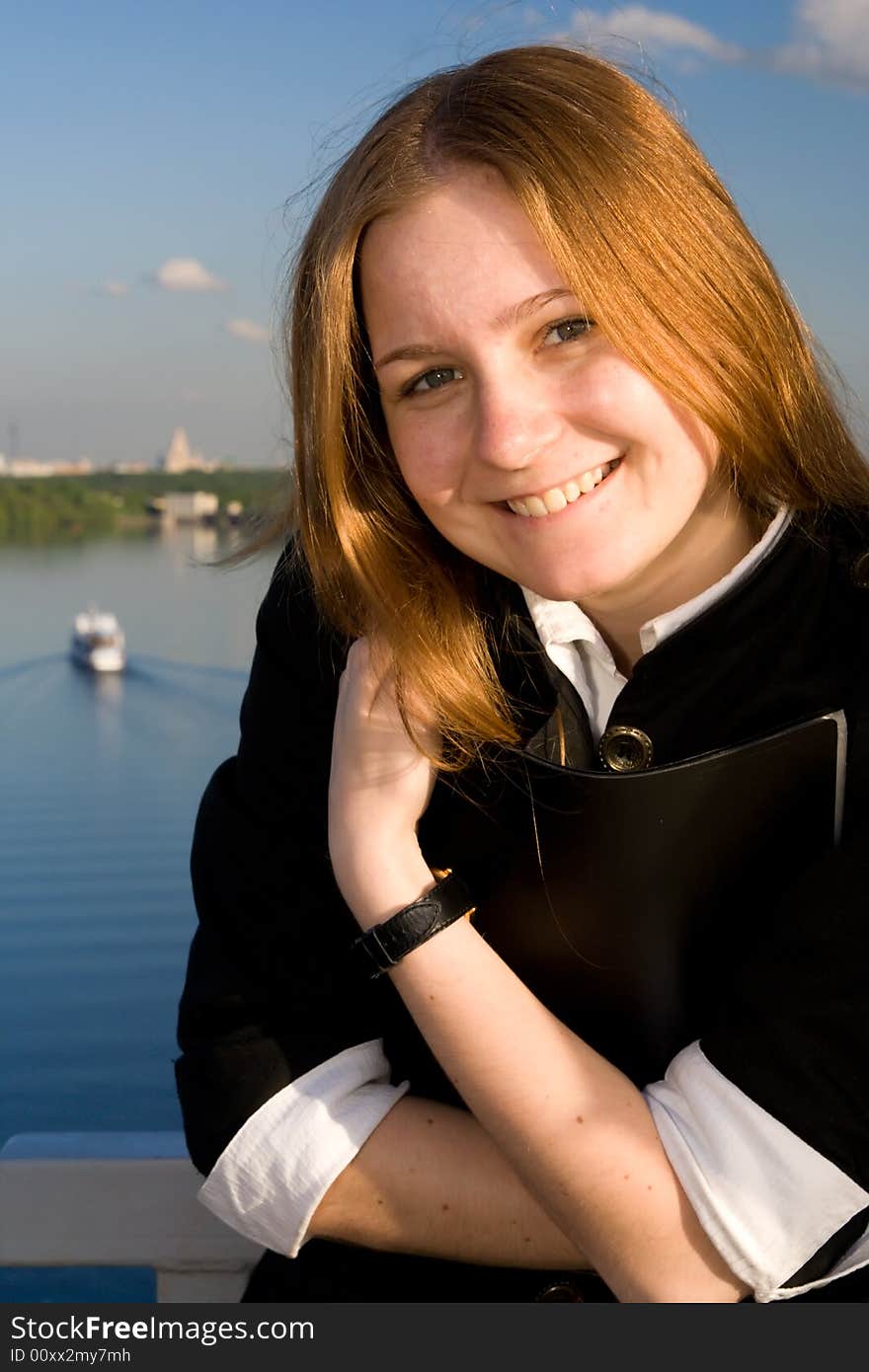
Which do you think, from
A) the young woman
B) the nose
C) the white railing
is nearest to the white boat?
the white railing

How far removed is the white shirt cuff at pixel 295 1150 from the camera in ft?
3.67

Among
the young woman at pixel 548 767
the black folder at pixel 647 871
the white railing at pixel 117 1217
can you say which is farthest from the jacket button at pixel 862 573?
the white railing at pixel 117 1217

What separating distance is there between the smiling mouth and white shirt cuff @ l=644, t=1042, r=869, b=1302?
437mm

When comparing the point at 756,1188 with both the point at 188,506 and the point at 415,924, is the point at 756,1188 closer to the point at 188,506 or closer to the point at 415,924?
the point at 415,924

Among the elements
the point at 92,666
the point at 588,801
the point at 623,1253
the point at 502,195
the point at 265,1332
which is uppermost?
the point at 502,195

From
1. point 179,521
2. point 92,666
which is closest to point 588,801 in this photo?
point 179,521

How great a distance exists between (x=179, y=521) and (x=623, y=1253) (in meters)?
9.68

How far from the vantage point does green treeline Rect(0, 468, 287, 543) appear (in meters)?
11.1

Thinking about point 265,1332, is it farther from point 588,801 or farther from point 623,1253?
point 588,801

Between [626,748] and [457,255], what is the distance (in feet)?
1.36

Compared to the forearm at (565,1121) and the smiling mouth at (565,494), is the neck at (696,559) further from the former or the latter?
the forearm at (565,1121)

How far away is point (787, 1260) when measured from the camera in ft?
3.12

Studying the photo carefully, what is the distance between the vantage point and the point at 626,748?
44.4 inches

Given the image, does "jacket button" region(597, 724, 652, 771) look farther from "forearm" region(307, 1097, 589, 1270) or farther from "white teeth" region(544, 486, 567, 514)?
"forearm" region(307, 1097, 589, 1270)
